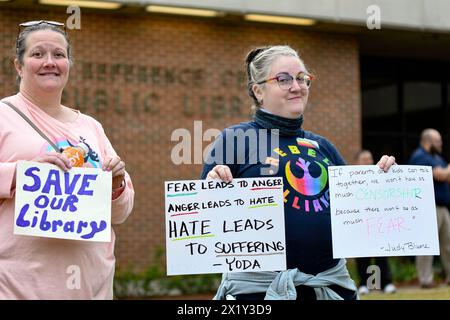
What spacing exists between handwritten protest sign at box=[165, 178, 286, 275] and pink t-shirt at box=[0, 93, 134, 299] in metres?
0.38

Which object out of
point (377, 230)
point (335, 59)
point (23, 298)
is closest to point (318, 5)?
point (335, 59)

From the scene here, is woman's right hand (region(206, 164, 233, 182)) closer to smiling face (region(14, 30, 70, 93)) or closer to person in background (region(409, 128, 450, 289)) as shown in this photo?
smiling face (region(14, 30, 70, 93))

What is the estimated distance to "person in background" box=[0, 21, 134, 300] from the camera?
13.2 feet

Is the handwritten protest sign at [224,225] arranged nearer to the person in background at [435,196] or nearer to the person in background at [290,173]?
the person in background at [290,173]

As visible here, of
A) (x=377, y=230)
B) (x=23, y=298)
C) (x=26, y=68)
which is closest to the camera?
(x=23, y=298)

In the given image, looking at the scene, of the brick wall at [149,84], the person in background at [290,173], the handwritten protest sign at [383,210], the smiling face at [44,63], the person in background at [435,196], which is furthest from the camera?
the brick wall at [149,84]

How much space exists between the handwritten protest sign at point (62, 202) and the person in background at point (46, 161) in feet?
0.18

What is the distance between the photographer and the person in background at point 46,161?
4027 mm

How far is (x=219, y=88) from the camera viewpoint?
1489 cm

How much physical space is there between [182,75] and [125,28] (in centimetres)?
121

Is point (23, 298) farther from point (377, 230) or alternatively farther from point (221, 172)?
point (377, 230)

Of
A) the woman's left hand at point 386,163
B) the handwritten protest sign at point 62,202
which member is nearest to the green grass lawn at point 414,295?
the woman's left hand at point 386,163

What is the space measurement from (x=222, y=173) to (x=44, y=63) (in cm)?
103

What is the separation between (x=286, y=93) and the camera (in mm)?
4602
